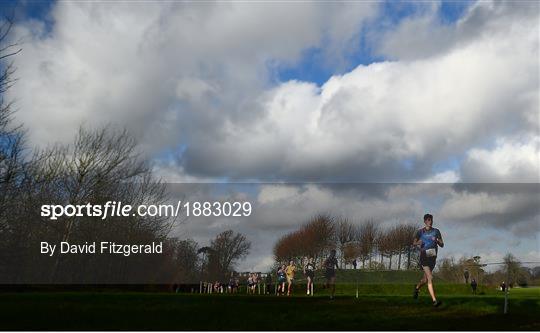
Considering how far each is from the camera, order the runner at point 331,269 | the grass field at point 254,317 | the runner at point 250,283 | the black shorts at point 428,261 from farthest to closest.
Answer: the runner at point 250,283 < the runner at point 331,269 < the black shorts at point 428,261 < the grass field at point 254,317

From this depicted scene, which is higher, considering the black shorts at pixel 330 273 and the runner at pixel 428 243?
the runner at pixel 428 243

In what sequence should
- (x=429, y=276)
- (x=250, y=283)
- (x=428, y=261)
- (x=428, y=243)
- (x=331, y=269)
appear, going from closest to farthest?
(x=429, y=276) → (x=428, y=243) → (x=428, y=261) → (x=331, y=269) → (x=250, y=283)

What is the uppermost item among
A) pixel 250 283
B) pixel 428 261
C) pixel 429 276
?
pixel 428 261

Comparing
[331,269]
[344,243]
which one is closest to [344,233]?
[344,243]

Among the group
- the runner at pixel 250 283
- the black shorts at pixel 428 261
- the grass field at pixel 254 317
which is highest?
the black shorts at pixel 428 261

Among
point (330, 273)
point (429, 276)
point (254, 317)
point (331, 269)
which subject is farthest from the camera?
point (331, 269)

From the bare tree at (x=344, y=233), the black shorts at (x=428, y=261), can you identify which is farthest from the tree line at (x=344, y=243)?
the black shorts at (x=428, y=261)

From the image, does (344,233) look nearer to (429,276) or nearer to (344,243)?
(344,243)

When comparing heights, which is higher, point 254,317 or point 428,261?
point 428,261

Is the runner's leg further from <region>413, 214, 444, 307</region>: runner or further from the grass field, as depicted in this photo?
the grass field

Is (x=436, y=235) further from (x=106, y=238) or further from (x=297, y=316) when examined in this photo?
(x=106, y=238)

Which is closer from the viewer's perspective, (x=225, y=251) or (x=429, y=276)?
(x=429, y=276)

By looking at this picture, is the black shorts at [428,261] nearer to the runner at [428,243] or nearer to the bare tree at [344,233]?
the runner at [428,243]

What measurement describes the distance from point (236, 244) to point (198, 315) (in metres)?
41.0
